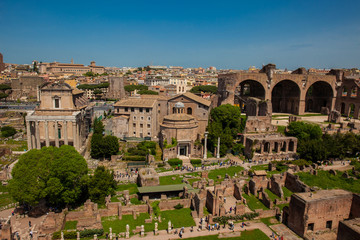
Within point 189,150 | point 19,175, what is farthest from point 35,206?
point 189,150

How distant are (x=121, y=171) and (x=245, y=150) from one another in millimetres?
20780

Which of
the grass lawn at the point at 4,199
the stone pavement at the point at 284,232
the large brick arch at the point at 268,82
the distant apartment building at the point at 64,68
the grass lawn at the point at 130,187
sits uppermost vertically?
the distant apartment building at the point at 64,68

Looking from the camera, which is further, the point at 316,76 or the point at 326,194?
the point at 316,76

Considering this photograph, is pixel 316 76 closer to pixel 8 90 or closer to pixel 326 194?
pixel 326 194

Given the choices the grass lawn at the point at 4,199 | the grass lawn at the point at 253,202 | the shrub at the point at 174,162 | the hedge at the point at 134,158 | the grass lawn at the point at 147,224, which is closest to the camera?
the grass lawn at the point at 147,224

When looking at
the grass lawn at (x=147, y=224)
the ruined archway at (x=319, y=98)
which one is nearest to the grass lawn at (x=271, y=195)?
A: the grass lawn at (x=147, y=224)

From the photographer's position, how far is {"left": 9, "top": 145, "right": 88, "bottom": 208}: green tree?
1021 inches

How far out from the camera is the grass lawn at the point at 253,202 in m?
29.6

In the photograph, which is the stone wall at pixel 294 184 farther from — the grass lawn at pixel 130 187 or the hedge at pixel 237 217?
the grass lawn at pixel 130 187

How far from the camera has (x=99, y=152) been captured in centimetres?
4172

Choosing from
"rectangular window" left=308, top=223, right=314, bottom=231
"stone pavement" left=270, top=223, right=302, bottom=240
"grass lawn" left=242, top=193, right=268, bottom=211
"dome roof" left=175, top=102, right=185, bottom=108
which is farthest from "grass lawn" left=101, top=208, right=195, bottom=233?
"dome roof" left=175, top=102, right=185, bottom=108

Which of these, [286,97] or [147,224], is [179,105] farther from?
[286,97]

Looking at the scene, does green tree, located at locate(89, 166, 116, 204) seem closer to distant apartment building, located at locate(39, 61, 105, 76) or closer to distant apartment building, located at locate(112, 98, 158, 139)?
distant apartment building, located at locate(112, 98, 158, 139)

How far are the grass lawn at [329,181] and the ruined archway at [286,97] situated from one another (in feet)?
108
